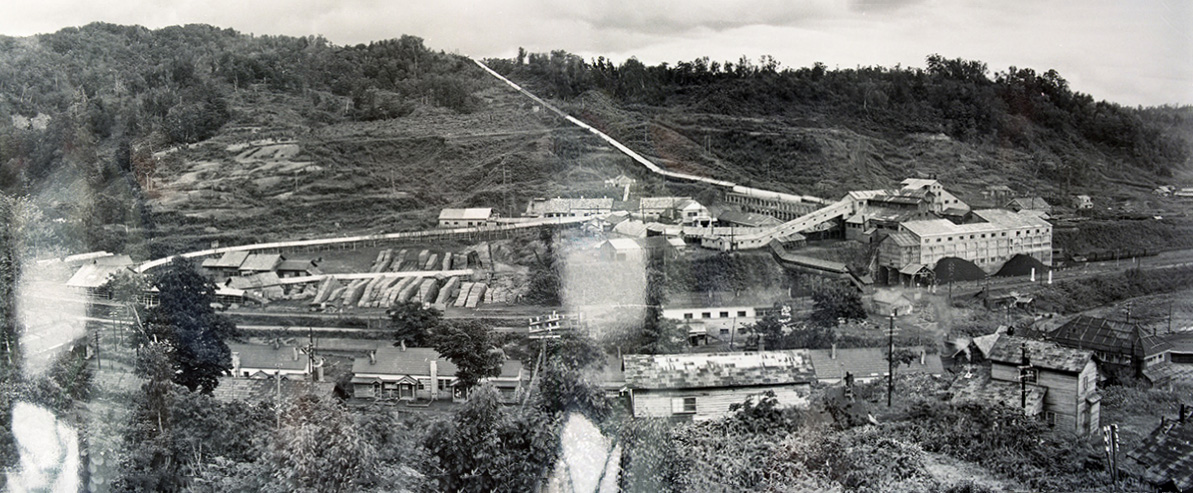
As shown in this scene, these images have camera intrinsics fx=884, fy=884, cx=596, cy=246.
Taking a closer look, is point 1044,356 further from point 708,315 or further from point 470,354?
point 470,354

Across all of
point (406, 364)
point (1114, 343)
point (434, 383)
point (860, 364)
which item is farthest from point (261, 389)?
point (1114, 343)

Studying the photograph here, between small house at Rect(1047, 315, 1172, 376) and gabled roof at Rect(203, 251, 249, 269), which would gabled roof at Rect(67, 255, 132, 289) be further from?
small house at Rect(1047, 315, 1172, 376)

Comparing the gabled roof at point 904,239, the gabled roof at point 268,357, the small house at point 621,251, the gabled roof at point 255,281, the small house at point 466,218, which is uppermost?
the small house at point 466,218

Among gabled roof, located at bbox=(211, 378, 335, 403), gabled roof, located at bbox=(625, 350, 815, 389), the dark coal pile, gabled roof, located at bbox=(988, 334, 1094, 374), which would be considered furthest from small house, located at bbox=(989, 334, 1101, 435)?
gabled roof, located at bbox=(211, 378, 335, 403)

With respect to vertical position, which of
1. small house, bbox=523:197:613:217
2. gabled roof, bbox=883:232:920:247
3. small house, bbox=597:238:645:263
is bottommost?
small house, bbox=597:238:645:263

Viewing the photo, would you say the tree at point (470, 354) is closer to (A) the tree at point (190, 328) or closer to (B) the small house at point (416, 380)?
(B) the small house at point (416, 380)

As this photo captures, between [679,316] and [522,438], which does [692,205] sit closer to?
[679,316]

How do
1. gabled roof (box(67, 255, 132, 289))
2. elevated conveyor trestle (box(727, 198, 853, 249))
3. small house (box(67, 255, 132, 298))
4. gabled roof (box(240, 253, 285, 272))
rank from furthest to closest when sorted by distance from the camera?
1. elevated conveyor trestle (box(727, 198, 853, 249))
2. gabled roof (box(240, 253, 285, 272))
3. gabled roof (box(67, 255, 132, 289))
4. small house (box(67, 255, 132, 298))

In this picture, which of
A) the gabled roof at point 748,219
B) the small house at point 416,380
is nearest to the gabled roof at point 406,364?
the small house at point 416,380
